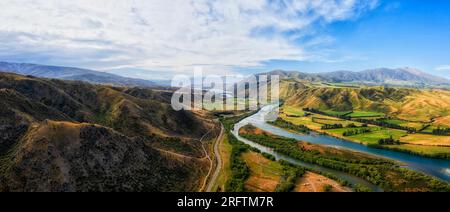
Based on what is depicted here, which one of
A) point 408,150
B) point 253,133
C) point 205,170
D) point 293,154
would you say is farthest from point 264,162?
point 408,150

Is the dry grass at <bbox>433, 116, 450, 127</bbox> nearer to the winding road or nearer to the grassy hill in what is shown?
the winding road

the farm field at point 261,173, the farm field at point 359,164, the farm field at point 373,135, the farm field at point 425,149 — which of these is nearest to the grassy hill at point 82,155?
the farm field at point 261,173

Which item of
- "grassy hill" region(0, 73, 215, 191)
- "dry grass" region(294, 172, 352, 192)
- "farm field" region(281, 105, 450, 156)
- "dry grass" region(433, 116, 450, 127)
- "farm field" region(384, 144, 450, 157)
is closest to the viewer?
"grassy hill" region(0, 73, 215, 191)

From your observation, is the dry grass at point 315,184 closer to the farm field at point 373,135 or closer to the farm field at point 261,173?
the farm field at point 261,173

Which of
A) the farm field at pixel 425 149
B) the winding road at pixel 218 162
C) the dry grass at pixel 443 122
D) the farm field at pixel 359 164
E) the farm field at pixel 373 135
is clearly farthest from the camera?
the dry grass at pixel 443 122

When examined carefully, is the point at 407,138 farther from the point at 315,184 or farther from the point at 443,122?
the point at 315,184

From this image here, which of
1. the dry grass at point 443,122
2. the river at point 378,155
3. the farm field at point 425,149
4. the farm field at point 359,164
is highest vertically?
the dry grass at point 443,122

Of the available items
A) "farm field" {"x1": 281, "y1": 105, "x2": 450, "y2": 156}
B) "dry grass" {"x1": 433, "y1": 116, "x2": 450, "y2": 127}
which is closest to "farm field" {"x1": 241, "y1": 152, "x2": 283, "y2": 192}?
"farm field" {"x1": 281, "y1": 105, "x2": 450, "y2": 156}

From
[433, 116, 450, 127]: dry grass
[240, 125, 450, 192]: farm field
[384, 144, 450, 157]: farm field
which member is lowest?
[240, 125, 450, 192]: farm field

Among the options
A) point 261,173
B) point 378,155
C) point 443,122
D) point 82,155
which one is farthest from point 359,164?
point 443,122

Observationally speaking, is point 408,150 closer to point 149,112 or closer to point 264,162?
point 264,162

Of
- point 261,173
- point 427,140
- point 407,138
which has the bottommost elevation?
point 261,173
